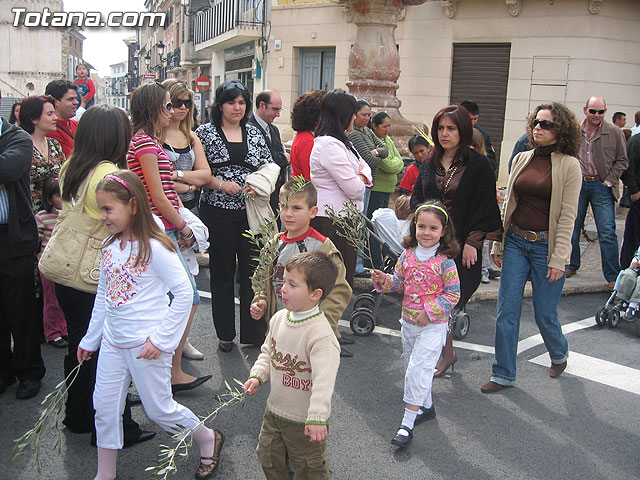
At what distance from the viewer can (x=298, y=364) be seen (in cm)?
286

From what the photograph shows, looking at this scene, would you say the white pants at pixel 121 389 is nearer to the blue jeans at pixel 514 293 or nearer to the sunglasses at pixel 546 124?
the blue jeans at pixel 514 293

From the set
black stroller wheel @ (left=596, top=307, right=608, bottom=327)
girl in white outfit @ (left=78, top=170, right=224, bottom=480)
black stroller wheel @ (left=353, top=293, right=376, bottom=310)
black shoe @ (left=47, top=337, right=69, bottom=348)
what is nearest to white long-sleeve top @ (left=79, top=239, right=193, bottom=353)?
girl in white outfit @ (left=78, top=170, right=224, bottom=480)

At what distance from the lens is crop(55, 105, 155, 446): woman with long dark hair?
3504mm

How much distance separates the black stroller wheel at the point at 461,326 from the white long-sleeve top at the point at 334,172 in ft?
4.71

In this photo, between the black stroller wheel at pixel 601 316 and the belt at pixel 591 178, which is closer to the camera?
the black stroller wheel at pixel 601 316

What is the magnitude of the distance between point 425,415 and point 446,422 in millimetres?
153

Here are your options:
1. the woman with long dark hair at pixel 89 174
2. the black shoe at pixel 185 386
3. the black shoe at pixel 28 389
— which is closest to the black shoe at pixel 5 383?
the black shoe at pixel 28 389

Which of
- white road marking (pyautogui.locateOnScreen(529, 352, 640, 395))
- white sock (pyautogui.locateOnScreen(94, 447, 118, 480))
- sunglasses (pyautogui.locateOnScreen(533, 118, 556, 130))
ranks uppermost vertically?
sunglasses (pyautogui.locateOnScreen(533, 118, 556, 130))

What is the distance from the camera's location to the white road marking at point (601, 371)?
492 centimetres

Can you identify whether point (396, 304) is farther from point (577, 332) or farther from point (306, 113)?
point (306, 113)

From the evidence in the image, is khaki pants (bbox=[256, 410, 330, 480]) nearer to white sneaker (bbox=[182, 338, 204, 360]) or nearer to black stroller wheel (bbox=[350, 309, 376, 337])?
white sneaker (bbox=[182, 338, 204, 360])

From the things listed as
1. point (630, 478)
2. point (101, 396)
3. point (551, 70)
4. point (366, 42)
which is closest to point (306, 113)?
point (101, 396)

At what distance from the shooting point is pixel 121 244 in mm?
3207

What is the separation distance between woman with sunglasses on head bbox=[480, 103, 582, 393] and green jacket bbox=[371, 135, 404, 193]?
8.91 feet
